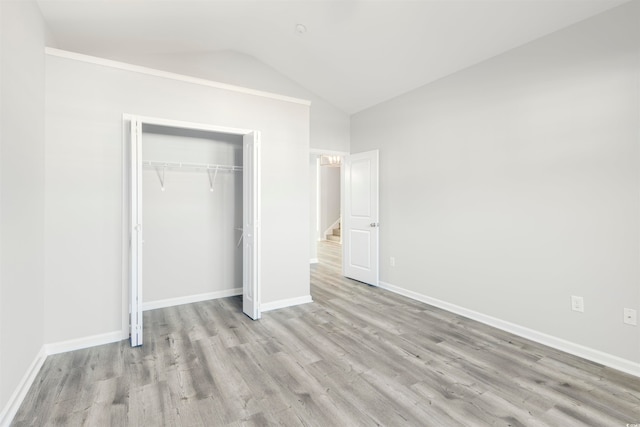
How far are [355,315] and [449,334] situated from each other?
A: 1036 millimetres

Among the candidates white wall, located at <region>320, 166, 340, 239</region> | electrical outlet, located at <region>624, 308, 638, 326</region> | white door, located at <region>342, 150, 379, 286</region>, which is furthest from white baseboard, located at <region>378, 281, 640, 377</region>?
white wall, located at <region>320, 166, 340, 239</region>

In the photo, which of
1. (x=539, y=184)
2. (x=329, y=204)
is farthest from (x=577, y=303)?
(x=329, y=204)

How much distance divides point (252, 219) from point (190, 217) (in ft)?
3.48

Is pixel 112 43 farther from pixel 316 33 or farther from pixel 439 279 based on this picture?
pixel 439 279

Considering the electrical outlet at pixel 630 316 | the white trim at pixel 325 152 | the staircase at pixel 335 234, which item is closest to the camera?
the electrical outlet at pixel 630 316

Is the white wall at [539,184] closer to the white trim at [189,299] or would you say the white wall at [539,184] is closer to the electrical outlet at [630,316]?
the electrical outlet at [630,316]

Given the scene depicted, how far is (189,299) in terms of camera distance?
13.4ft

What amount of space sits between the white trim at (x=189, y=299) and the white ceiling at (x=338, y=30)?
3067 mm

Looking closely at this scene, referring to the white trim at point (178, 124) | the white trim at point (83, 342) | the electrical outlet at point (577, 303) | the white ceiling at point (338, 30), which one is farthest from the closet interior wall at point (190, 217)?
the electrical outlet at point (577, 303)

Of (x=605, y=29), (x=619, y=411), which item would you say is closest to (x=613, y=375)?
(x=619, y=411)

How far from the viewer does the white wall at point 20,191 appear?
1884 millimetres

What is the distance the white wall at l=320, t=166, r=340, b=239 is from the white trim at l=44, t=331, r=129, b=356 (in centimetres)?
750

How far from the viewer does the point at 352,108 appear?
5250mm

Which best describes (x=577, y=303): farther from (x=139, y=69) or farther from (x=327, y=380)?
(x=139, y=69)
